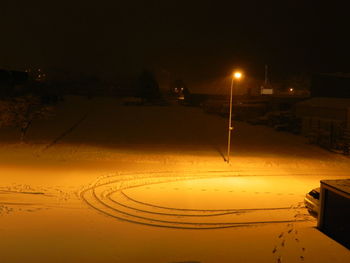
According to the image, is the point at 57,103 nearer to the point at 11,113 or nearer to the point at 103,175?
the point at 11,113

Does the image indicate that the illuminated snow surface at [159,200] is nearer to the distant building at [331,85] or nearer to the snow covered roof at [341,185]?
the snow covered roof at [341,185]

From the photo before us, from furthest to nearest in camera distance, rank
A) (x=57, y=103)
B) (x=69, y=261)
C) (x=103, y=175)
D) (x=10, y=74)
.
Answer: (x=57, y=103) → (x=10, y=74) → (x=103, y=175) → (x=69, y=261)

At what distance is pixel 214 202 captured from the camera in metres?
13.6

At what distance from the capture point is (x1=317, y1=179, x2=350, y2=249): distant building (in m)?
9.63

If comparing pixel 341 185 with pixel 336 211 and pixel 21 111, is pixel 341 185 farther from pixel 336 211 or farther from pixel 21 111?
pixel 21 111

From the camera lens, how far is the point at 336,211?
9969 millimetres

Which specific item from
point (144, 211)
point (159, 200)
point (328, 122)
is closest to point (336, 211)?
point (144, 211)

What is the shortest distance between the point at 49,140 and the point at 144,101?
3619cm

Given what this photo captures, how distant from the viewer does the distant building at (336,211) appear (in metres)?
9.63

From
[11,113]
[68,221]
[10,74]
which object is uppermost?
[10,74]

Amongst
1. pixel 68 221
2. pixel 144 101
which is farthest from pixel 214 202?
pixel 144 101

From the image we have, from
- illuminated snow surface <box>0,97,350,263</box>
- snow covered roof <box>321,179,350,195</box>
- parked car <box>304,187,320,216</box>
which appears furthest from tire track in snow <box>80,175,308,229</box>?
snow covered roof <box>321,179,350,195</box>

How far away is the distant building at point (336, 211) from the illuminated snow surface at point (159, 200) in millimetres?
401

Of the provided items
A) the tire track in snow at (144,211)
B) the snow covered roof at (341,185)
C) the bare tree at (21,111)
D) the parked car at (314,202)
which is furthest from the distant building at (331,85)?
the snow covered roof at (341,185)
